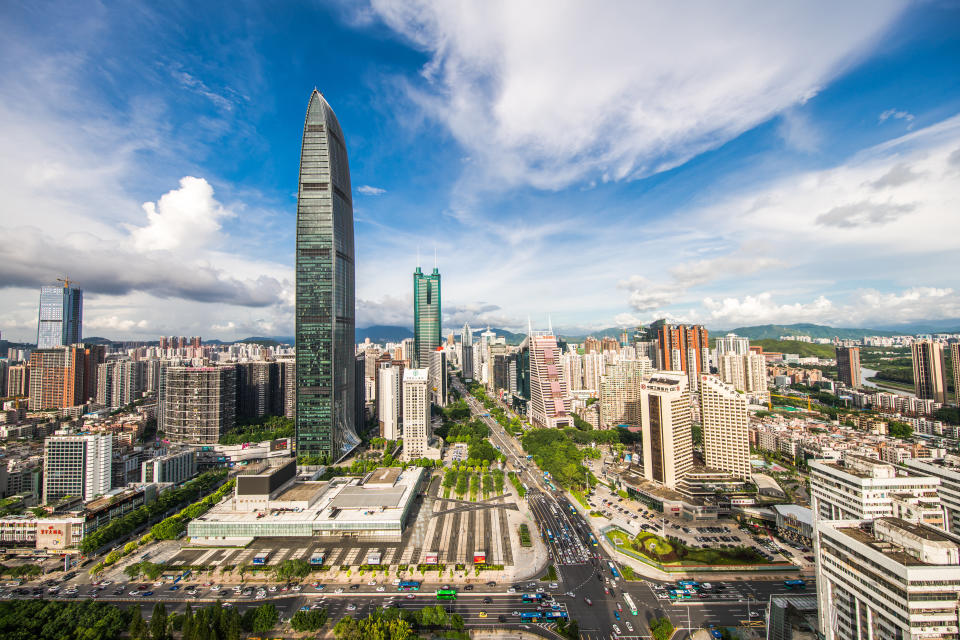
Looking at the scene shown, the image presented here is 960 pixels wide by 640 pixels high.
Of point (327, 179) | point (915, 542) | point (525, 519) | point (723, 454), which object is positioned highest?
point (327, 179)

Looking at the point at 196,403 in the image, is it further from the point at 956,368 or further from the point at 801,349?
the point at 801,349

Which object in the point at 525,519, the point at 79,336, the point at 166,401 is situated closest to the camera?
the point at 525,519

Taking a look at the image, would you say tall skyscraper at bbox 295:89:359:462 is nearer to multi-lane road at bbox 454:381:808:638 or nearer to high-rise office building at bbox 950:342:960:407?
multi-lane road at bbox 454:381:808:638

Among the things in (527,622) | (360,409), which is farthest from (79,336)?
(527,622)

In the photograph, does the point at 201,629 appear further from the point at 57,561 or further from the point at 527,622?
the point at 57,561

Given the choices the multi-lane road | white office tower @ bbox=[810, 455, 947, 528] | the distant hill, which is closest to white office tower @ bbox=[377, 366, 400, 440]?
the multi-lane road

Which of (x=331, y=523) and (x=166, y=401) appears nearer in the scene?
(x=331, y=523)

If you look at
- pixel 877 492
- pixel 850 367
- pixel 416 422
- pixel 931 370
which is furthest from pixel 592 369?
pixel 877 492
